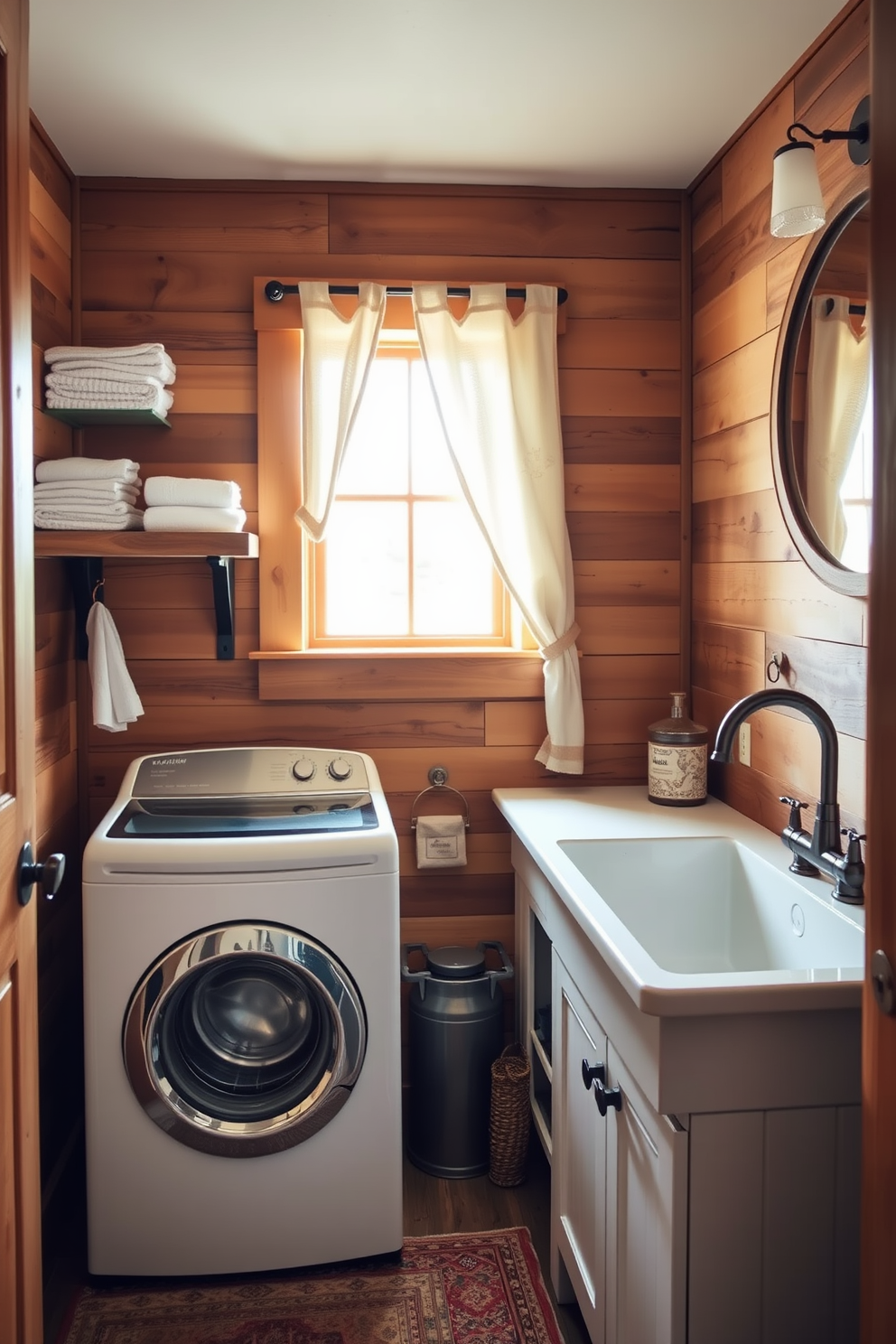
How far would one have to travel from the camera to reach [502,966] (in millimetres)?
2725

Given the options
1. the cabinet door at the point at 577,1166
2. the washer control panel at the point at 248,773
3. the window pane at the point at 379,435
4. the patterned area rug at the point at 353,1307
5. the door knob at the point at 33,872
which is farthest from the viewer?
the window pane at the point at 379,435

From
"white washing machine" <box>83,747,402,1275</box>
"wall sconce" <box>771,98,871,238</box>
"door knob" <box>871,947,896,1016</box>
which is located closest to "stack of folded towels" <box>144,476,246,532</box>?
"white washing machine" <box>83,747,402,1275</box>

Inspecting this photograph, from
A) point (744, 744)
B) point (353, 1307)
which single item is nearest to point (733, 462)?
point (744, 744)

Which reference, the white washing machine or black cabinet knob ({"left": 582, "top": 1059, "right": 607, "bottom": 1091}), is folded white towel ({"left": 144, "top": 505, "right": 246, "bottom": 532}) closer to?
the white washing machine

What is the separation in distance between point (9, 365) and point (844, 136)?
1322mm

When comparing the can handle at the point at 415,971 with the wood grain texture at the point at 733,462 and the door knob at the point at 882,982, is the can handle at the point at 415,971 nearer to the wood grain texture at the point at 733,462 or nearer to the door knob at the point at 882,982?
the wood grain texture at the point at 733,462

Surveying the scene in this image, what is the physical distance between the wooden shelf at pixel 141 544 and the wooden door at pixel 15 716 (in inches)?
31.8

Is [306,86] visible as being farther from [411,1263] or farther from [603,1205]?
[411,1263]

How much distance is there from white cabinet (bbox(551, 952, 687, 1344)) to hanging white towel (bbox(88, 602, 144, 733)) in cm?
116

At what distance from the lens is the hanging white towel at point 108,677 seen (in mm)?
2432

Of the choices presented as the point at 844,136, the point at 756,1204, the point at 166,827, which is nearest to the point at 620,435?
the point at 844,136

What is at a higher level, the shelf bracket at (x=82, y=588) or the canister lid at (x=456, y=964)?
the shelf bracket at (x=82, y=588)

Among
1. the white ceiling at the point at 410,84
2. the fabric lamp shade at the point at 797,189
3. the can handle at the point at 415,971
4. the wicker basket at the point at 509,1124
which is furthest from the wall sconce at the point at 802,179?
the wicker basket at the point at 509,1124

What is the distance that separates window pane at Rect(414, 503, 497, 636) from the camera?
2771mm
